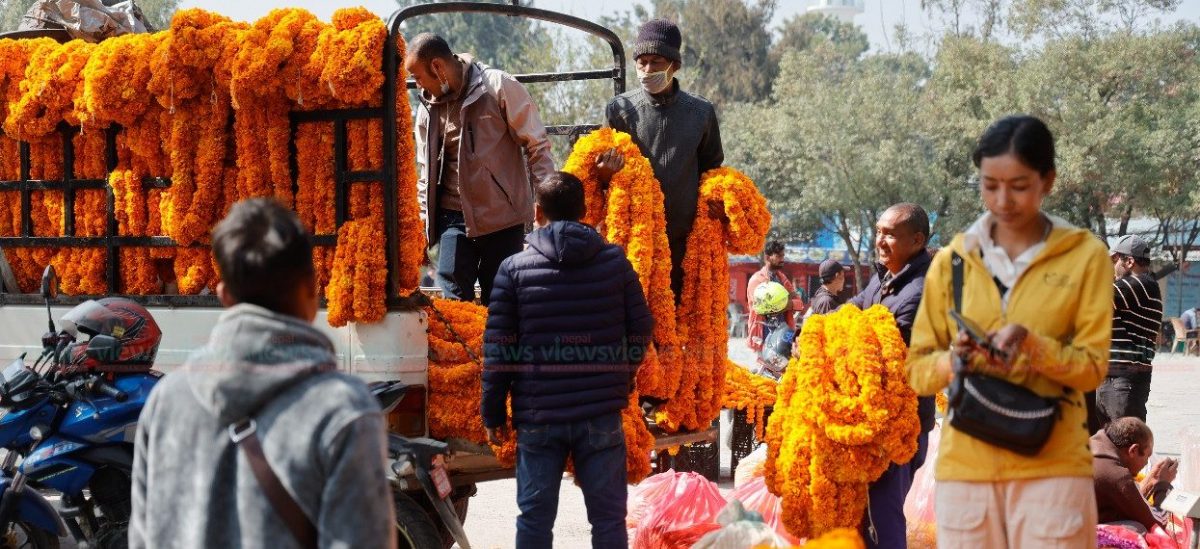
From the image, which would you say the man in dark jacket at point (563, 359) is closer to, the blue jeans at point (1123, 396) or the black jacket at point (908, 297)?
the black jacket at point (908, 297)

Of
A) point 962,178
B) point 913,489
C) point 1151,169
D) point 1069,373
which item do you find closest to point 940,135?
point 962,178

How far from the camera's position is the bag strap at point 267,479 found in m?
2.37

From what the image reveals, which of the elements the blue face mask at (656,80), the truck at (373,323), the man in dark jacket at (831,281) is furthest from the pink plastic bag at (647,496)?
the man in dark jacket at (831,281)

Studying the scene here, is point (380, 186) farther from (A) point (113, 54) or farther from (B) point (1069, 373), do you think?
(B) point (1069, 373)

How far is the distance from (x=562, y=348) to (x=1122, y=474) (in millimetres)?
2796

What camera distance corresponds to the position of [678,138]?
6.13m

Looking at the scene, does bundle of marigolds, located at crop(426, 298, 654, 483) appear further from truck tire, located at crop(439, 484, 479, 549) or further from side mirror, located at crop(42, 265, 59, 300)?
side mirror, located at crop(42, 265, 59, 300)

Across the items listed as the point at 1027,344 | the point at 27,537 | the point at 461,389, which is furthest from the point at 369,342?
the point at 1027,344

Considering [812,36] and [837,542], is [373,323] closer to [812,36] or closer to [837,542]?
[837,542]

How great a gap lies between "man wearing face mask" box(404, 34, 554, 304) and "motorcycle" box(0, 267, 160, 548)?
1724mm

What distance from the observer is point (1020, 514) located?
3357 millimetres

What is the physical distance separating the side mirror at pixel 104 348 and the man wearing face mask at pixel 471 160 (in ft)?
5.37

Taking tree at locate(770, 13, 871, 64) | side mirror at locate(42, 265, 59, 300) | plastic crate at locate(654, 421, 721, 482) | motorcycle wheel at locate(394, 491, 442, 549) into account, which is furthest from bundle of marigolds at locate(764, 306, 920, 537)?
tree at locate(770, 13, 871, 64)

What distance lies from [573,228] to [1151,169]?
30.5m
